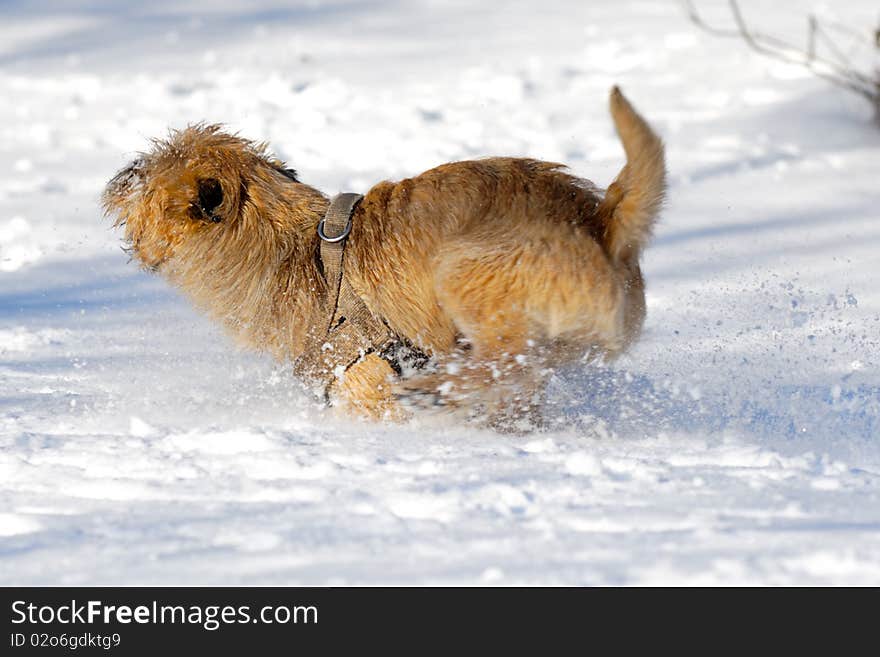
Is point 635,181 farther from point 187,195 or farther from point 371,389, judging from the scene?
point 187,195

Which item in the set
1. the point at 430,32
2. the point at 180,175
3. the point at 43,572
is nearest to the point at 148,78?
the point at 430,32

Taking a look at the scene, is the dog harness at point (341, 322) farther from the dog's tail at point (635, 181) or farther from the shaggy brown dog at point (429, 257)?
the dog's tail at point (635, 181)

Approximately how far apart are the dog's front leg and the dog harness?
3cm

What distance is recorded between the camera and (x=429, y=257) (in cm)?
377

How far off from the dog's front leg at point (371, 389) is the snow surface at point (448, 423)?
82 millimetres

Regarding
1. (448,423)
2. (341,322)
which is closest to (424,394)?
(448,423)

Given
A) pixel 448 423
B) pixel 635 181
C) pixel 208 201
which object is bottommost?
pixel 448 423

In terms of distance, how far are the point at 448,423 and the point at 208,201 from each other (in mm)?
1185

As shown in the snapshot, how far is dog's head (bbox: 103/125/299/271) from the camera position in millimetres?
3934

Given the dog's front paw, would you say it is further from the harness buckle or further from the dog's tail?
the dog's tail

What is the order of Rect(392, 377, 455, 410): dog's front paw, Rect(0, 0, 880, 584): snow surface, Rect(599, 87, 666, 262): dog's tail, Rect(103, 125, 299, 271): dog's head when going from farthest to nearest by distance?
Rect(103, 125, 299, 271): dog's head, Rect(392, 377, 455, 410): dog's front paw, Rect(599, 87, 666, 262): dog's tail, Rect(0, 0, 880, 584): snow surface

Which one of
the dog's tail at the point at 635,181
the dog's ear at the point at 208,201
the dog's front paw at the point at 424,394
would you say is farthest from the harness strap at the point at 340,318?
the dog's tail at the point at 635,181

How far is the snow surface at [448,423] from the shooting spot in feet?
9.18

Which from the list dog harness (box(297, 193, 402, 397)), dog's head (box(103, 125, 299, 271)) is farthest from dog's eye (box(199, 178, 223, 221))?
dog harness (box(297, 193, 402, 397))
